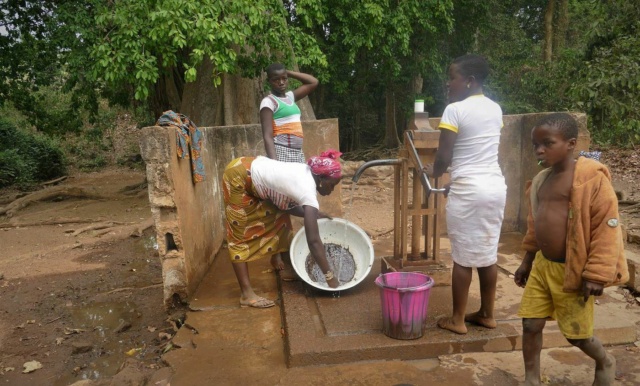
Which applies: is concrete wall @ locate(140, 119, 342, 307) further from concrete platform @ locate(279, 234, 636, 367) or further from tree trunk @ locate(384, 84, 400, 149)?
tree trunk @ locate(384, 84, 400, 149)

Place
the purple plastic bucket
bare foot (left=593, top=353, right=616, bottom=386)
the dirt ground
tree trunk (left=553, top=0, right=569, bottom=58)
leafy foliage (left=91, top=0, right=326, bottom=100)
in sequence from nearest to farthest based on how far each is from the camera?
bare foot (left=593, top=353, right=616, bottom=386) < the purple plastic bucket < the dirt ground < leafy foliage (left=91, top=0, right=326, bottom=100) < tree trunk (left=553, top=0, right=569, bottom=58)

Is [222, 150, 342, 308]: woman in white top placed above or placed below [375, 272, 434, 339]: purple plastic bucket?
above

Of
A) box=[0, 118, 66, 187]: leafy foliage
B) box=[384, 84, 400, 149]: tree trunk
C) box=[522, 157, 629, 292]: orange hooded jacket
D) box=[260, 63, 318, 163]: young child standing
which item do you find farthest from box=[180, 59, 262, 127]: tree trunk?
box=[0, 118, 66, 187]: leafy foliage

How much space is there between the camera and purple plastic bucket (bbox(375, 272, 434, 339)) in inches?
113

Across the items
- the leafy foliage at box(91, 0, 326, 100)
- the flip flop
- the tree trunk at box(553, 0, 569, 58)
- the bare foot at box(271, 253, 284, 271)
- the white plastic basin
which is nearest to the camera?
the flip flop

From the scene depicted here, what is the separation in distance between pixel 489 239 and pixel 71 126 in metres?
10.9

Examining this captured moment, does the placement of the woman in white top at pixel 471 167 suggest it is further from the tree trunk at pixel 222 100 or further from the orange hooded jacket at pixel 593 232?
the tree trunk at pixel 222 100

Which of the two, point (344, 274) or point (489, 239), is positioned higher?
point (489, 239)

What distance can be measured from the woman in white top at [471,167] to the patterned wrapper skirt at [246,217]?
1.43 meters

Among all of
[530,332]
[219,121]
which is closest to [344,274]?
[530,332]

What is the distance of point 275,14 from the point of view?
6.88m

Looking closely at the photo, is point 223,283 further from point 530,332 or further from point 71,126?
point 71,126

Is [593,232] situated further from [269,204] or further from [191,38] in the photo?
[191,38]

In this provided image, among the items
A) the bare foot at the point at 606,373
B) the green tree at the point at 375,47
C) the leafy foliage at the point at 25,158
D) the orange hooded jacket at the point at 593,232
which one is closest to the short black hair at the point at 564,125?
the orange hooded jacket at the point at 593,232
